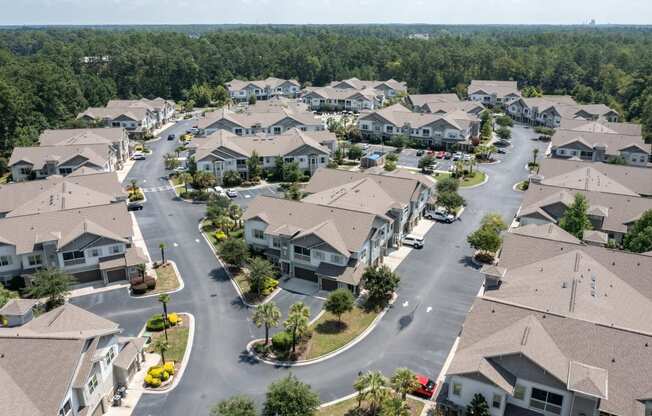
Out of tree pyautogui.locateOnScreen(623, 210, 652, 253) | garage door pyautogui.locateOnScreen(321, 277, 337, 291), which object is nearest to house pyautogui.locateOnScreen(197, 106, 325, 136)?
garage door pyautogui.locateOnScreen(321, 277, 337, 291)

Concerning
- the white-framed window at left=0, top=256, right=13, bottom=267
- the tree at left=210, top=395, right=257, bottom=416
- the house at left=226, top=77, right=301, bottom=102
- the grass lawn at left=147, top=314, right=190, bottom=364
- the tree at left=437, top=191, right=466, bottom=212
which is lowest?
the grass lawn at left=147, top=314, right=190, bottom=364

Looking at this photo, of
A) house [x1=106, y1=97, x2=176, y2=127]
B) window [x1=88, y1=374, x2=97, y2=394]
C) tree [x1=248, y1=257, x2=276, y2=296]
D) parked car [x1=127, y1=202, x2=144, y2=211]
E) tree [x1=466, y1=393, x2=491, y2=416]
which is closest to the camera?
tree [x1=466, y1=393, x2=491, y2=416]

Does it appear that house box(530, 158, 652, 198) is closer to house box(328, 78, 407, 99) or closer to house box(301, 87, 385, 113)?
house box(301, 87, 385, 113)

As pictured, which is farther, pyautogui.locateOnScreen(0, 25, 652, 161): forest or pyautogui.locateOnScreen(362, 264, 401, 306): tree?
pyautogui.locateOnScreen(0, 25, 652, 161): forest

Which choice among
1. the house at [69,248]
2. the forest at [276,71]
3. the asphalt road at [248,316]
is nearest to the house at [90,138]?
the forest at [276,71]

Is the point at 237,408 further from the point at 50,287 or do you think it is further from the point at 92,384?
the point at 50,287

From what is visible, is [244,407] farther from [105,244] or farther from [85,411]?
[105,244]
